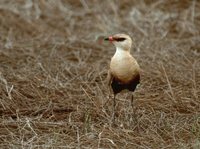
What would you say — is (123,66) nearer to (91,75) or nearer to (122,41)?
(122,41)

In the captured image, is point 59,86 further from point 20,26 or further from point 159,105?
point 20,26

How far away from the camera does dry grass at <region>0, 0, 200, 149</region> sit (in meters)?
3.90

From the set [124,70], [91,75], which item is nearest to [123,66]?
[124,70]

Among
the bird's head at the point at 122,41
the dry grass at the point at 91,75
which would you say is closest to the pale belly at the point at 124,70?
the bird's head at the point at 122,41

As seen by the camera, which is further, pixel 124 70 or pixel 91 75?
pixel 91 75

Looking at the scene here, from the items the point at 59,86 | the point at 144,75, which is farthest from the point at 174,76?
the point at 59,86

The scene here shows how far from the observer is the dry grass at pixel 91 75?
3896mm

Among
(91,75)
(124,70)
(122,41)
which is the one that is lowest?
(91,75)

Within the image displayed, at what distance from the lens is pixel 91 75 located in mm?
5203

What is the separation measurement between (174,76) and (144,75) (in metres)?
0.26

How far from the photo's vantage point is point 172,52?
229 inches

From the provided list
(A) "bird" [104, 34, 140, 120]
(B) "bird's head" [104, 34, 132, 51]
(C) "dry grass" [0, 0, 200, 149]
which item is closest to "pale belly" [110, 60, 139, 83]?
(A) "bird" [104, 34, 140, 120]

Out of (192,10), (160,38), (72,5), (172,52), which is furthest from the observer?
(72,5)

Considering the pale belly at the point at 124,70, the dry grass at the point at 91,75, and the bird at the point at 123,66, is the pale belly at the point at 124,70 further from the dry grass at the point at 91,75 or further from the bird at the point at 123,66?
the dry grass at the point at 91,75
